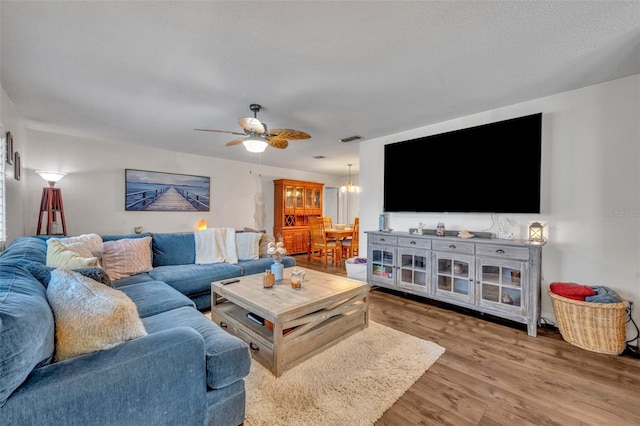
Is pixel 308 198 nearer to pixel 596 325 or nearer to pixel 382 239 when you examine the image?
pixel 382 239

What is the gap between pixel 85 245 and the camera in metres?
2.49

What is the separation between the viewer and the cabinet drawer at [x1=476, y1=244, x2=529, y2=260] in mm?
2445

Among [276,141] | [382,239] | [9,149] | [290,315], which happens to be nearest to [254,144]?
[276,141]

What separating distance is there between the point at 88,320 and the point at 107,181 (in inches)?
167

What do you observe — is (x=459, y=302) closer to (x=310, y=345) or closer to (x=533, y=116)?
(x=310, y=345)

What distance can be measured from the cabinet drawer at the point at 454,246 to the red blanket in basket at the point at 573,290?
73 centimetres

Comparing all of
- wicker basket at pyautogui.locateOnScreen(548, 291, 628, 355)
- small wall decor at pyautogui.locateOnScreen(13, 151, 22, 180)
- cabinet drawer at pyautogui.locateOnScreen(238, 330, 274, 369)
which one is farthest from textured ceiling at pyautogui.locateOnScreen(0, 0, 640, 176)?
cabinet drawer at pyautogui.locateOnScreen(238, 330, 274, 369)

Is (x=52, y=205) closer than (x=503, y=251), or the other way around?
(x=503, y=251)

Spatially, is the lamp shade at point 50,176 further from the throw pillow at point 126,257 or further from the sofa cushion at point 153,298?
the sofa cushion at point 153,298

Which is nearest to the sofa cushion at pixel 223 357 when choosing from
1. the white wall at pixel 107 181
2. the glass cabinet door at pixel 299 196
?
the white wall at pixel 107 181

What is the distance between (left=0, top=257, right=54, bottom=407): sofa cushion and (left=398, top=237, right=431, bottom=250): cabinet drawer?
316 centimetres

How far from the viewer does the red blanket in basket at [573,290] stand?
2205mm

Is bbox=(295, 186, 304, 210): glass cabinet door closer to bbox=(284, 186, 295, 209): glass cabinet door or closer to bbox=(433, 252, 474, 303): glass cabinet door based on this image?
bbox=(284, 186, 295, 209): glass cabinet door

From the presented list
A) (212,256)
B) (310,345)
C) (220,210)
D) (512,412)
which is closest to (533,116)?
(512,412)
